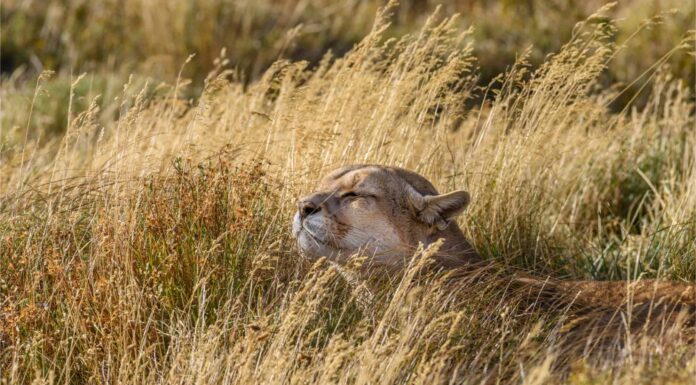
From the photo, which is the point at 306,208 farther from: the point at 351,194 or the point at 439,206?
the point at 439,206

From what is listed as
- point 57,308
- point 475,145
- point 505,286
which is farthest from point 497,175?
point 57,308

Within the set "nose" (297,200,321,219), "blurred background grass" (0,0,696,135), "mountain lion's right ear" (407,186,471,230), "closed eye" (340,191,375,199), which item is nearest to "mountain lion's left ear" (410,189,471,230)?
"mountain lion's right ear" (407,186,471,230)

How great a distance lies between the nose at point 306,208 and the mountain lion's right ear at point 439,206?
52cm

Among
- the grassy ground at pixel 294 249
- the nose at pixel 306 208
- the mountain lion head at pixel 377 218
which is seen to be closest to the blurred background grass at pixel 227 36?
the grassy ground at pixel 294 249

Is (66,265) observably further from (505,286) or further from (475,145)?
(475,145)

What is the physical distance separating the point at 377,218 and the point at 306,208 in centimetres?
38

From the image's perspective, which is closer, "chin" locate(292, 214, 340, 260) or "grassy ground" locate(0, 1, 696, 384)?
"grassy ground" locate(0, 1, 696, 384)

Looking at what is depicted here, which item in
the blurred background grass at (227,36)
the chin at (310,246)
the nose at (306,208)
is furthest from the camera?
the blurred background grass at (227,36)

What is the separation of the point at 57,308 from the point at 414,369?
174cm

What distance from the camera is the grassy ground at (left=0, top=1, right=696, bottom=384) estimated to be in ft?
16.8

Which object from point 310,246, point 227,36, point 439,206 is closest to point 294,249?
point 310,246

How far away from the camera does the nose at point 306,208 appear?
A: 6.28 meters

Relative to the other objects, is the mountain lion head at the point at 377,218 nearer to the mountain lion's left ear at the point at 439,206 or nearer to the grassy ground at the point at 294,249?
the mountain lion's left ear at the point at 439,206

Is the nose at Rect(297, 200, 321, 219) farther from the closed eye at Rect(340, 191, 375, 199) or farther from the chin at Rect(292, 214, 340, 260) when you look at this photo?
the closed eye at Rect(340, 191, 375, 199)
